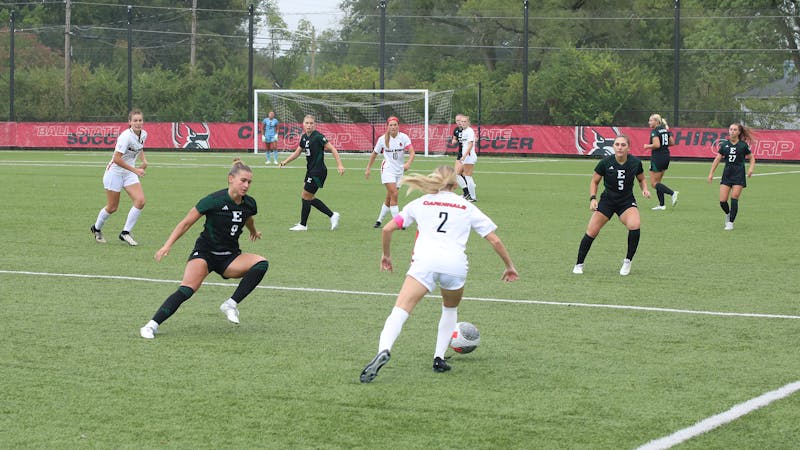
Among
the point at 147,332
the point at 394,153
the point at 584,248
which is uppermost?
the point at 394,153

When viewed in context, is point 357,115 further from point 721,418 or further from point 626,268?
point 721,418

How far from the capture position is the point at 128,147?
16516 millimetres

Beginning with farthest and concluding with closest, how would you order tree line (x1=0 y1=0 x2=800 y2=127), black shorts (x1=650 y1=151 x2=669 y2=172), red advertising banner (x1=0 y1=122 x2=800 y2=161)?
tree line (x1=0 y1=0 x2=800 y2=127) → red advertising banner (x1=0 y1=122 x2=800 y2=161) → black shorts (x1=650 y1=151 x2=669 y2=172)

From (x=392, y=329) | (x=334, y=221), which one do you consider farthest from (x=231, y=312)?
(x=334, y=221)

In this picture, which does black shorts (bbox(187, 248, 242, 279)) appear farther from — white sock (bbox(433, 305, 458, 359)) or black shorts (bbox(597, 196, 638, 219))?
black shorts (bbox(597, 196, 638, 219))

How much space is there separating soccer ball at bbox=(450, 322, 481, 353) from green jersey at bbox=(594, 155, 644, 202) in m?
5.44

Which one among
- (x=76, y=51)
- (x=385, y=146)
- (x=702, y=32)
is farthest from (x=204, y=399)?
(x=76, y=51)

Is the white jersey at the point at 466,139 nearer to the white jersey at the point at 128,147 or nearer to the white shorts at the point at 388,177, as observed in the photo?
the white shorts at the point at 388,177

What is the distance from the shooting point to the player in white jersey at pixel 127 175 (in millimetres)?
16406

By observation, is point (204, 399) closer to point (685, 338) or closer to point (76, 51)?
point (685, 338)

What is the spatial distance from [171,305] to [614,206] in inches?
258

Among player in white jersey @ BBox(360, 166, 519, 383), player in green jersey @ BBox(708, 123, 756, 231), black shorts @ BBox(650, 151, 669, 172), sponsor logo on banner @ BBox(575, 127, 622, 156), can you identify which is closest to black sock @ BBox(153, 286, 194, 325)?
player in white jersey @ BBox(360, 166, 519, 383)

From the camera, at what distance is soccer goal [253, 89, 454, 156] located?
160ft

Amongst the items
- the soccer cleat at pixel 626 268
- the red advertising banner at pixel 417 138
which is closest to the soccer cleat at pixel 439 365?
the soccer cleat at pixel 626 268
